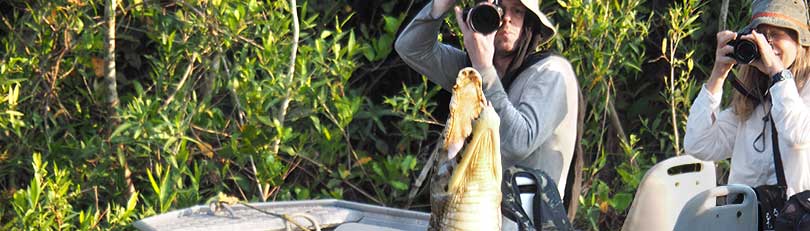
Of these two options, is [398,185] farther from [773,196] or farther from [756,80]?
[773,196]

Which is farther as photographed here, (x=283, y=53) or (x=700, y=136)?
(x=283, y=53)

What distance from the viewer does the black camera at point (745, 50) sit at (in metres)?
3.64

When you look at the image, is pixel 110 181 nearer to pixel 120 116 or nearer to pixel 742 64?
pixel 120 116

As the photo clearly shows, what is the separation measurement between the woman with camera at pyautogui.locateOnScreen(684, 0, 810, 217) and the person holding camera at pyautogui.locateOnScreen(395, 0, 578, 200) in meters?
0.42

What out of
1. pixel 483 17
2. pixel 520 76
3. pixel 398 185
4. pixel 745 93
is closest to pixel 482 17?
pixel 483 17

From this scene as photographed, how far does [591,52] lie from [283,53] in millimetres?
1171

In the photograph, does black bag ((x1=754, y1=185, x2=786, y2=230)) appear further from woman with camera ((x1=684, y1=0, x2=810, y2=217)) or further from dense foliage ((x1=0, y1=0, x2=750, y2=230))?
dense foliage ((x1=0, y1=0, x2=750, y2=230))

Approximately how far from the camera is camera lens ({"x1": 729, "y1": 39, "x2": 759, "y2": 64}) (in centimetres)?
364

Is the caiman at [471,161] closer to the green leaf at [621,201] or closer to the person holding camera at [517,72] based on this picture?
the person holding camera at [517,72]

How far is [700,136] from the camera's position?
3883mm

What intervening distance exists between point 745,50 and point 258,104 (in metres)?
2.03

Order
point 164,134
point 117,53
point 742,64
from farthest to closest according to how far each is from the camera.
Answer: point 117,53
point 164,134
point 742,64

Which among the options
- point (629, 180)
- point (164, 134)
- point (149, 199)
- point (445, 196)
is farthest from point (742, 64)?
point (149, 199)

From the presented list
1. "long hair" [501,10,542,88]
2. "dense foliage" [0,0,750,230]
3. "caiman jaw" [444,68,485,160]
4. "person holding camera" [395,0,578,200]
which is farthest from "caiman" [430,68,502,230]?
"dense foliage" [0,0,750,230]
